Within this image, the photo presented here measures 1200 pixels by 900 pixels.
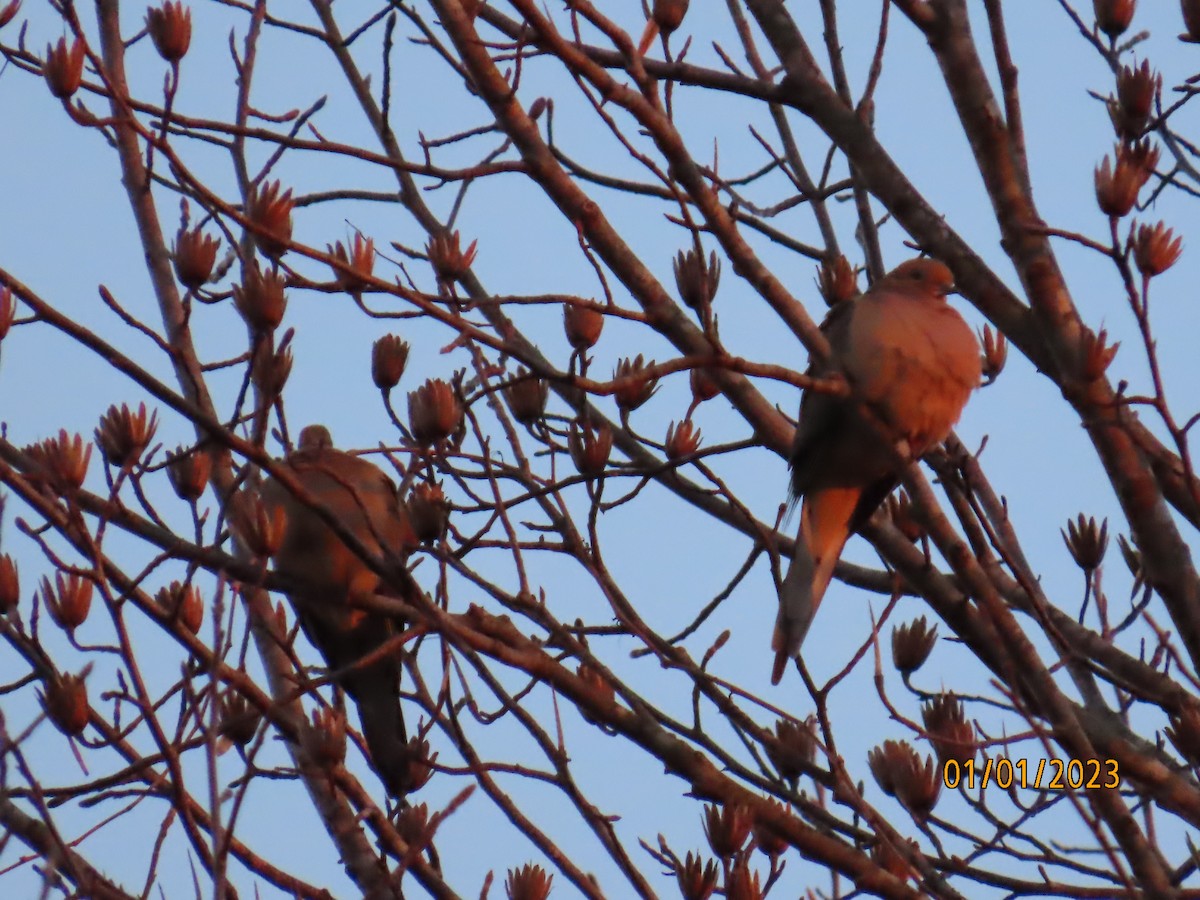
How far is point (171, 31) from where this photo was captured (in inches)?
143

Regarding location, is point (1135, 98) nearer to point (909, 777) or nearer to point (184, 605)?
point (909, 777)

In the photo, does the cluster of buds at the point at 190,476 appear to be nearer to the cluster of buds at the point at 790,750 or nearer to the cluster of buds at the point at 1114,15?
the cluster of buds at the point at 790,750

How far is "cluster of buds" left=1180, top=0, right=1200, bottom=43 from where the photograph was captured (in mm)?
3223

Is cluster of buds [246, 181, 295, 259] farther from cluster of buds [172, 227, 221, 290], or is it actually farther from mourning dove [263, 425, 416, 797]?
mourning dove [263, 425, 416, 797]

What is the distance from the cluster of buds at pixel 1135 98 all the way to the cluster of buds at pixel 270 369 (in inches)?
64.9

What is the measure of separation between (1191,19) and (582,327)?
1377mm

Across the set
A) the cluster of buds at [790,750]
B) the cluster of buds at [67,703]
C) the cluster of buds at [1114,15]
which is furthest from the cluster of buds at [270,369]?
the cluster of buds at [1114,15]

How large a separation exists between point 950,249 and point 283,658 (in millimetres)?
1970

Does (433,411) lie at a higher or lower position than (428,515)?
higher

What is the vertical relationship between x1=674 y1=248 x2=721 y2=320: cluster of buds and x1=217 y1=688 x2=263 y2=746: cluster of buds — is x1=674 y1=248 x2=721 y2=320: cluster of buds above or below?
above

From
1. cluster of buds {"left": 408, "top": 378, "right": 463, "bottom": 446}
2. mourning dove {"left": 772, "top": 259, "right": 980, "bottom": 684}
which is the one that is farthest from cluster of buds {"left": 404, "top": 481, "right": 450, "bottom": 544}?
mourning dove {"left": 772, "top": 259, "right": 980, "bottom": 684}

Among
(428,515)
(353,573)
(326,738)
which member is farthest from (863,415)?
(326,738)

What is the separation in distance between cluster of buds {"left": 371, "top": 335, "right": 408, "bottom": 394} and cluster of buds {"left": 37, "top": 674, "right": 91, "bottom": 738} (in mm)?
953

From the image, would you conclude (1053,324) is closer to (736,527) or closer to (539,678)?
(736,527)
